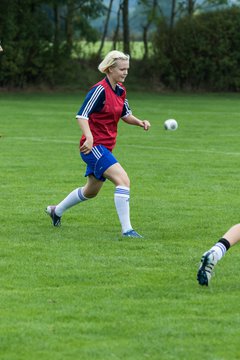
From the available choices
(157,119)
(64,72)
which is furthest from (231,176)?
(64,72)

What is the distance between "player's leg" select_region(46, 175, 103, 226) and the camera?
11664mm

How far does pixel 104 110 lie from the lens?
1134 cm

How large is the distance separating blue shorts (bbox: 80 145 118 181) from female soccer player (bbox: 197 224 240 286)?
2.92 m

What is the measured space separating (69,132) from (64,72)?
1942 cm

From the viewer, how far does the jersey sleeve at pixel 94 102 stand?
11148 mm

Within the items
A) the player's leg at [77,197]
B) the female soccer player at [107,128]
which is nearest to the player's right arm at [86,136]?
the female soccer player at [107,128]

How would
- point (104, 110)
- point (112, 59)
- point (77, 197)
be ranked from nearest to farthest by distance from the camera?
point (112, 59), point (104, 110), point (77, 197)

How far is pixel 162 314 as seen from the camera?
7605 millimetres

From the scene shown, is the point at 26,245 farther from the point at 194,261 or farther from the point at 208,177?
the point at 208,177

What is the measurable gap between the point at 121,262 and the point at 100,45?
38123mm

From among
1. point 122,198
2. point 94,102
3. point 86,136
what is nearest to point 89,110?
point 94,102

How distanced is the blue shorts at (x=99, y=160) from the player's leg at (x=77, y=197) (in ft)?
0.87

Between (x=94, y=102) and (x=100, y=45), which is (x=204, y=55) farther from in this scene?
(x=94, y=102)

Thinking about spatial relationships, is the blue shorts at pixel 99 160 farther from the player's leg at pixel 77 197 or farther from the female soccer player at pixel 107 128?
the player's leg at pixel 77 197
